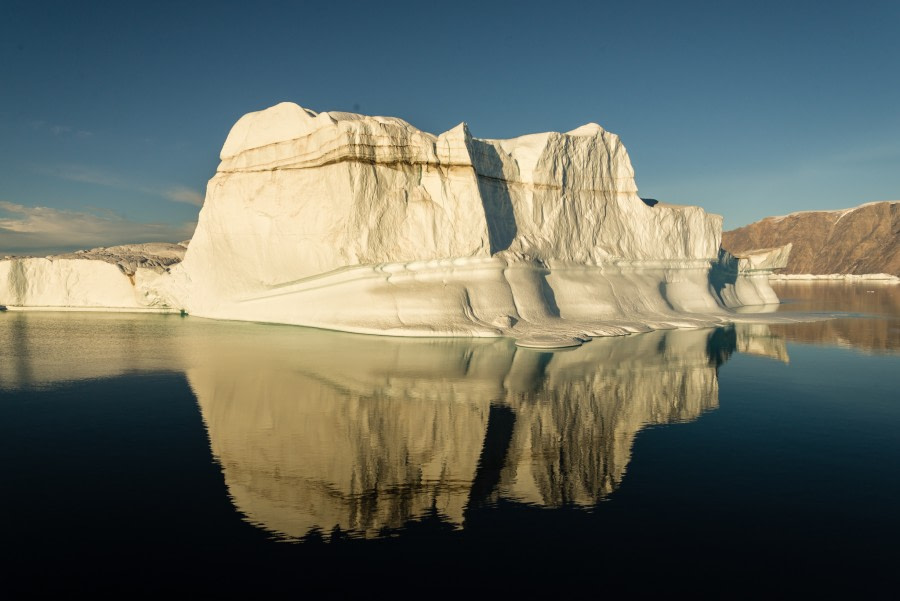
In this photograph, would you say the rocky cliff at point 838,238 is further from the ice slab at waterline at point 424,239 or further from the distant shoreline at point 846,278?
the ice slab at waterline at point 424,239

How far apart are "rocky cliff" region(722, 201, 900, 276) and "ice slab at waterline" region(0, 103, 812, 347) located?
93.1 meters

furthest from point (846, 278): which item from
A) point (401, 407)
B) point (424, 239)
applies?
point (401, 407)

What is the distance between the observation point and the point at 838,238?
4250 inches

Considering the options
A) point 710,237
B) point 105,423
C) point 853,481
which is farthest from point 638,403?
point 710,237

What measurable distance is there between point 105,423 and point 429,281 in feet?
44.4

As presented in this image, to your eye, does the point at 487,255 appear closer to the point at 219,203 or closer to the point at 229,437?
the point at 219,203

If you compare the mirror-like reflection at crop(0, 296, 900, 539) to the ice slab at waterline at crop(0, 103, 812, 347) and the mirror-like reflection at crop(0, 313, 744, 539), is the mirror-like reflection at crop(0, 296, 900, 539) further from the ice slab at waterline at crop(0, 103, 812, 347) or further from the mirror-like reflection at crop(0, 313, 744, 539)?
the ice slab at waterline at crop(0, 103, 812, 347)

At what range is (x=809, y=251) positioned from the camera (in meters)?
110

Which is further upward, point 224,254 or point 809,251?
point 809,251

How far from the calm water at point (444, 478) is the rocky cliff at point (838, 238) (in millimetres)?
109773

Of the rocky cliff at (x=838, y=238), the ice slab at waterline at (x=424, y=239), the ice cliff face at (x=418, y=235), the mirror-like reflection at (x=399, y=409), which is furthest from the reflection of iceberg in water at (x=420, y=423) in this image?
the rocky cliff at (x=838, y=238)

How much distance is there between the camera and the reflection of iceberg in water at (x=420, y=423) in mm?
5586

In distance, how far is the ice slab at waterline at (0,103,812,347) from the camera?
2041 cm

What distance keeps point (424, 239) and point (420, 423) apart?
14.4 meters
